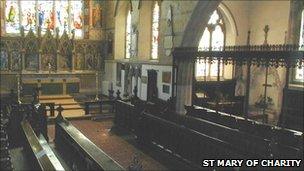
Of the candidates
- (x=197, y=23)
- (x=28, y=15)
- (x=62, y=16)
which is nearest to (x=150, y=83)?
(x=197, y=23)

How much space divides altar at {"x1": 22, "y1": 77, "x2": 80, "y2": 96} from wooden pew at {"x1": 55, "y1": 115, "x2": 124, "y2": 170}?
900 centimetres

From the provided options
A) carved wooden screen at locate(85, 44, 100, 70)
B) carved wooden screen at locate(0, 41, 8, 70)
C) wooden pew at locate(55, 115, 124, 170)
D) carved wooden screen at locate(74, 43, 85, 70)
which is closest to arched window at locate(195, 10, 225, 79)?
carved wooden screen at locate(85, 44, 100, 70)

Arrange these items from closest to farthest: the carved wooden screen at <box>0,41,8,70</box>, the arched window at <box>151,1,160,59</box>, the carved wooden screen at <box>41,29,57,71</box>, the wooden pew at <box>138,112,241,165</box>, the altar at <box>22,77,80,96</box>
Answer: the wooden pew at <box>138,112,241,165</box> < the arched window at <box>151,1,160,59</box> < the carved wooden screen at <box>0,41,8,70</box> < the altar at <box>22,77,80,96</box> < the carved wooden screen at <box>41,29,57,71</box>

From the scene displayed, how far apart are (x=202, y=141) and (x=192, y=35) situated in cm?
585

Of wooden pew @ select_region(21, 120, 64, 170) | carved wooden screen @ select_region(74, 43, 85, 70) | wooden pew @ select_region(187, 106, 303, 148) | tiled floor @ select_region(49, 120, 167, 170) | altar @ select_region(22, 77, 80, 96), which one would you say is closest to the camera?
wooden pew @ select_region(21, 120, 64, 170)

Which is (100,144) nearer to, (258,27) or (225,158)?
(225,158)

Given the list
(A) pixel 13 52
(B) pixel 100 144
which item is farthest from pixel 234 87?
(A) pixel 13 52

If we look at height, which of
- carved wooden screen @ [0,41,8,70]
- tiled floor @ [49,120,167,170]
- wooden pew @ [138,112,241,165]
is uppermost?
carved wooden screen @ [0,41,8,70]

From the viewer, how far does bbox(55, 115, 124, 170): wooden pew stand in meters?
5.10

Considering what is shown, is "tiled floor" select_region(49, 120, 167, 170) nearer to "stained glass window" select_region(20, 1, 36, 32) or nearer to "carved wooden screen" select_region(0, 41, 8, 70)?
"carved wooden screen" select_region(0, 41, 8, 70)

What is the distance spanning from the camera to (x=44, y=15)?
59.5 ft

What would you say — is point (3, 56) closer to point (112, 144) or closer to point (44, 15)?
point (44, 15)

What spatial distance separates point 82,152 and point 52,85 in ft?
41.3

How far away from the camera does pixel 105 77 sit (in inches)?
768
